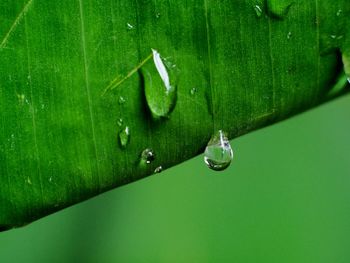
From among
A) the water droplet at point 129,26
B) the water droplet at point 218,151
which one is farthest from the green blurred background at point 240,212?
the water droplet at point 129,26

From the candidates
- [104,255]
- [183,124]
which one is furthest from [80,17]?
[104,255]

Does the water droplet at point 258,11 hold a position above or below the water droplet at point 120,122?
above

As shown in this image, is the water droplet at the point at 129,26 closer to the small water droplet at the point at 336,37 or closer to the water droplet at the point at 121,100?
the water droplet at the point at 121,100

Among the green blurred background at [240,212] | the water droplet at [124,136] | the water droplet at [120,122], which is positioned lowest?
the green blurred background at [240,212]

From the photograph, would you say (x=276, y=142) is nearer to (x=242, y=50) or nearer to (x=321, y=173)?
(x=321, y=173)

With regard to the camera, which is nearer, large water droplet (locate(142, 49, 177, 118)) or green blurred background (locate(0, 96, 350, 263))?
large water droplet (locate(142, 49, 177, 118))

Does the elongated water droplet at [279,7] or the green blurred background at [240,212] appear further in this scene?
the green blurred background at [240,212]

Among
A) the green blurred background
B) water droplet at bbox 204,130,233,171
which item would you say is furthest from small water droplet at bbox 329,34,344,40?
the green blurred background

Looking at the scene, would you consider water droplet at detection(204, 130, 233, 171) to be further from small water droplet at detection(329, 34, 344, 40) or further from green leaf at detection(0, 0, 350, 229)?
small water droplet at detection(329, 34, 344, 40)

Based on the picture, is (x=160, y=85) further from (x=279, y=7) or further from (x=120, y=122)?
(x=279, y=7)
